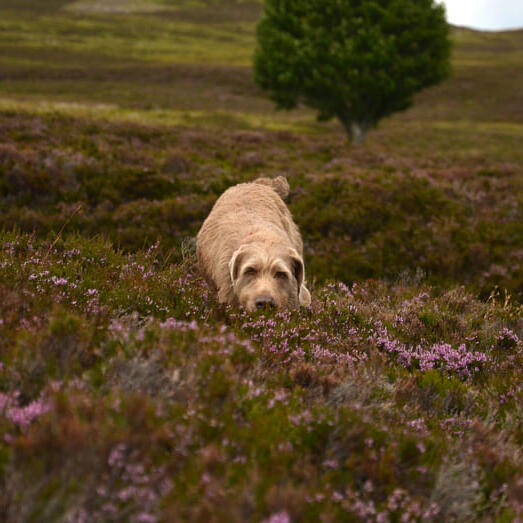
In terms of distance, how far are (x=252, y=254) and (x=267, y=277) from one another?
0.33 metres

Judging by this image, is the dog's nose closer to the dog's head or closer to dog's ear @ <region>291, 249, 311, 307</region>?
the dog's head

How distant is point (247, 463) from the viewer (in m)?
2.00

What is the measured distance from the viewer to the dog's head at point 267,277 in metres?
4.89

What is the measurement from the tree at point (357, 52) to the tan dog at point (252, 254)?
77.7 ft

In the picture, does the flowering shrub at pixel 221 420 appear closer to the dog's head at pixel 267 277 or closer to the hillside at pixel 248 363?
the hillside at pixel 248 363

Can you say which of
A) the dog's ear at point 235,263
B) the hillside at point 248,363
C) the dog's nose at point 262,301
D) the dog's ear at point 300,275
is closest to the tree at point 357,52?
the hillside at point 248,363

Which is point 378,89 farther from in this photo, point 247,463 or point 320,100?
point 247,463

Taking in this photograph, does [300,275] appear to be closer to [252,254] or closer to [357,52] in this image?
[252,254]

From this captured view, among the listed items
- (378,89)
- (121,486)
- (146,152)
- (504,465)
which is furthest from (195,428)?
(378,89)

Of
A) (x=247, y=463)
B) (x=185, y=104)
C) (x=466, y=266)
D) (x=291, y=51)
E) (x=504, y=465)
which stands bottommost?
(x=466, y=266)

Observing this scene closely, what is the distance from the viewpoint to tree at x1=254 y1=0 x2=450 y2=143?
28.1 metres

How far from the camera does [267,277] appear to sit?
16.7 feet

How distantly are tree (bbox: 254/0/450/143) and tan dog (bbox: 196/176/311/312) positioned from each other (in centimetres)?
2369

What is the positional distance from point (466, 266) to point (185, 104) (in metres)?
36.0
